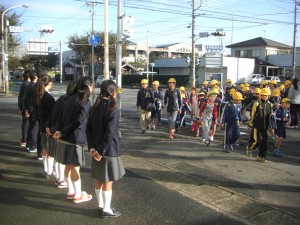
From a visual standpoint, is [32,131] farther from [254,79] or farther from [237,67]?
[237,67]

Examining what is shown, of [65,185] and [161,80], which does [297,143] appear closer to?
[65,185]

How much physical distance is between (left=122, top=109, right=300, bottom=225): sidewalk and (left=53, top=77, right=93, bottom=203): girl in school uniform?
1675 millimetres

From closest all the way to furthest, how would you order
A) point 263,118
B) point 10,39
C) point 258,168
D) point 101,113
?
1. point 101,113
2. point 258,168
3. point 263,118
4. point 10,39

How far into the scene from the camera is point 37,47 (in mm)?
27141

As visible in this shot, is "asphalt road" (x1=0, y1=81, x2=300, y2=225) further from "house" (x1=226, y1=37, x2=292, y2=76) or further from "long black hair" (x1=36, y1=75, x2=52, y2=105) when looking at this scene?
"house" (x1=226, y1=37, x2=292, y2=76)

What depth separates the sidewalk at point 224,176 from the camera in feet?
15.6

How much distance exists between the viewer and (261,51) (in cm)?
5941

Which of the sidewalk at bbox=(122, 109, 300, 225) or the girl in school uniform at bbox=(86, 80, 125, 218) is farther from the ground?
the girl in school uniform at bbox=(86, 80, 125, 218)

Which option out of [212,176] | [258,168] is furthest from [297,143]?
[212,176]

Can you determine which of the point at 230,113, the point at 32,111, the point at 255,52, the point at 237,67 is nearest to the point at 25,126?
the point at 32,111

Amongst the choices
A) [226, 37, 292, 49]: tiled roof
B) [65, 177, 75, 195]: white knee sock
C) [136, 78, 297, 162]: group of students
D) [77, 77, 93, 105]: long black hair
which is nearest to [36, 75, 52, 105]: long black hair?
[77, 77, 93, 105]: long black hair

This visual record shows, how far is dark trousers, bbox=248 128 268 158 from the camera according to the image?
752cm

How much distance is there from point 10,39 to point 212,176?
121 feet

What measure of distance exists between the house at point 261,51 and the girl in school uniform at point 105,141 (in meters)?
54.8
